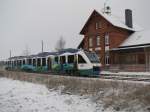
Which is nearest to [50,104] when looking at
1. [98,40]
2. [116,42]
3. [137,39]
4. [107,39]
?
[137,39]

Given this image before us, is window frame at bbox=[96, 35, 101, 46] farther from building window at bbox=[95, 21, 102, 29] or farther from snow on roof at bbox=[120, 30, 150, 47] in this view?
snow on roof at bbox=[120, 30, 150, 47]

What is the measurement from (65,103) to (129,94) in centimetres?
313

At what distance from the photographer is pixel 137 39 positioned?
3400 centimetres

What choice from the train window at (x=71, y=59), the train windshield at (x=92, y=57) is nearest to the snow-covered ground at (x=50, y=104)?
the train windshield at (x=92, y=57)

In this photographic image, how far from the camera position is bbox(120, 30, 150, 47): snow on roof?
3203 centimetres

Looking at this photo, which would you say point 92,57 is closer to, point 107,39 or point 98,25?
point 107,39

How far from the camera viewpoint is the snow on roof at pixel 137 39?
32.0 meters

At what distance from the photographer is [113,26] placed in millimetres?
35656

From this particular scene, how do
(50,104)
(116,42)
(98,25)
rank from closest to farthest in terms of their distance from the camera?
(50,104) → (116,42) → (98,25)

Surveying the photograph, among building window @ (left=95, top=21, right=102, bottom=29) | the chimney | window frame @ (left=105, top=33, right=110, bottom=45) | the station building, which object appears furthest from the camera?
the chimney

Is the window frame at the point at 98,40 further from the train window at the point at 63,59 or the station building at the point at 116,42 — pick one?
the train window at the point at 63,59

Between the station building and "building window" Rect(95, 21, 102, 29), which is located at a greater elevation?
"building window" Rect(95, 21, 102, 29)

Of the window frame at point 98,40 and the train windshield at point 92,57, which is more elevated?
the window frame at point 98,40

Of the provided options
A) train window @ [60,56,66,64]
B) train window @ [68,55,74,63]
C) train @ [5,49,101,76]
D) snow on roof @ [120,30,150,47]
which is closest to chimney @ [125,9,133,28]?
snow on roof @ [120,30,150,47]
